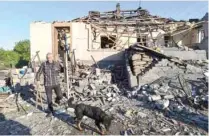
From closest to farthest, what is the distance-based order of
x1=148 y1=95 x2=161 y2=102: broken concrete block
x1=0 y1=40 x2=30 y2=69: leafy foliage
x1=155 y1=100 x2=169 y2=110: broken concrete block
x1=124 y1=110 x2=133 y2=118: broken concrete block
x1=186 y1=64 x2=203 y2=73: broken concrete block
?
x1=124 y1=110 x2=133 y2=118: broken concrete block
x1=155 y1=100 x2=169 y2=110: broken concrete block
x1=148 y1=95 x2=161 y2=102: broken concrete block
x1=186 y1=64 x2=203 y2=73: broken concrete block
x1=0 y1=40 x2=30 y2=69: leafy foliage

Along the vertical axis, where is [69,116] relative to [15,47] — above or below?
below

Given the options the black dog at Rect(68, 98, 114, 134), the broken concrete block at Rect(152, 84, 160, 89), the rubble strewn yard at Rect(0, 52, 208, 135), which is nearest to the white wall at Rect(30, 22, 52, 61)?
the rubble strewn yard at Rect(0, 52, 208, 135)

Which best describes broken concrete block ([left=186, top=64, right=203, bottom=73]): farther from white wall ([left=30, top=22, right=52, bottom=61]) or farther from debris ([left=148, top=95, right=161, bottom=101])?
white wall ([left=30, top=22, right=52, bottom=61])

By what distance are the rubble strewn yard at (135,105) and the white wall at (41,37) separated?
13.4ft

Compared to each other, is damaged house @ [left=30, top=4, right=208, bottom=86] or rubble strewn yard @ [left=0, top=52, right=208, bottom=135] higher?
damaged house @ [left=30, top=4, right=208, bottom=86]

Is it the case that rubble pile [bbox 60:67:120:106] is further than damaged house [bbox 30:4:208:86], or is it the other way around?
damaged house [bbox 30:4:208:86]

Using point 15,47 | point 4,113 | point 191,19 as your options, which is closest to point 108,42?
point 191,19

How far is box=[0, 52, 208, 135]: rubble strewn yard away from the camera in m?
5.90

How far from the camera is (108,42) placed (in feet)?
56.5

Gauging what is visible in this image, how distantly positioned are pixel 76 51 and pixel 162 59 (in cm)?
588

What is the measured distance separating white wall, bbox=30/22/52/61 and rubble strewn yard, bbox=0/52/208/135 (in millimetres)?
Result: 4070

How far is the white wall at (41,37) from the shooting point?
1525cm

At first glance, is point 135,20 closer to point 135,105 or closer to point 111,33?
point 111,33

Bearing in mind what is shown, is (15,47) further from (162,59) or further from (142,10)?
(162,59)
